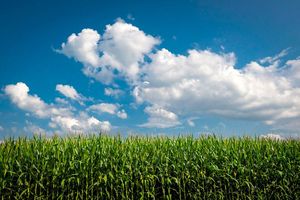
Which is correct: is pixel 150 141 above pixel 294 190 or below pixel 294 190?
above

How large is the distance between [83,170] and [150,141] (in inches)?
129

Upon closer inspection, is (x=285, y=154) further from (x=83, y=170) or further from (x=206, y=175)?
(x=83, y=170)

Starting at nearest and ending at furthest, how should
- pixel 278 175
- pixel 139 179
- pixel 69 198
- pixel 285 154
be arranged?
pixel 69 198 < pixel 139 179 < pixel 278 175 < pixel 285 154

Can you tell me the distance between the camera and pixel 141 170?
33.0 feet

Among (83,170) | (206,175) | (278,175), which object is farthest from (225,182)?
(83,170)

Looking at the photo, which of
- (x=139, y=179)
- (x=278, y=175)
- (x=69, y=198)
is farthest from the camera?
(x=278, y=175)

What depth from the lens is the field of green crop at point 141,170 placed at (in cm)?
938

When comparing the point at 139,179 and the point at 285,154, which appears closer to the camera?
the point at 139,179

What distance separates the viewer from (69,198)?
367 inches

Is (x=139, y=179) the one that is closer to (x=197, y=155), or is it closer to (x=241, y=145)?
(x=197, y=155)

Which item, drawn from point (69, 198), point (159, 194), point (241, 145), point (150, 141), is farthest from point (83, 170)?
point (241, 145)

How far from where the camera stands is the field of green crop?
9375 mm

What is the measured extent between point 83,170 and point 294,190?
6675 millimetres

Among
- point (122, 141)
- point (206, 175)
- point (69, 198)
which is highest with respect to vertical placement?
point (122, 141)
